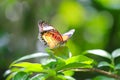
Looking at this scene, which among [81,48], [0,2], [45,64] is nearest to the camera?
[45,64]

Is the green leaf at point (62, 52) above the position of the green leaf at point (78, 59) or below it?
above

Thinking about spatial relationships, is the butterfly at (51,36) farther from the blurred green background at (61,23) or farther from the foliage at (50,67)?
the blurred green background at (61,23)

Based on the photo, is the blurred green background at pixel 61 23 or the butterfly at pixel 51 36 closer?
the butterfly at pixel 51 36

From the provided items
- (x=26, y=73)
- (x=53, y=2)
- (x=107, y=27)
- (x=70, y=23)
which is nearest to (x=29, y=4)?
(x=53, y=2)

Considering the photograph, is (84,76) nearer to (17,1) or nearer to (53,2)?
(53,2)

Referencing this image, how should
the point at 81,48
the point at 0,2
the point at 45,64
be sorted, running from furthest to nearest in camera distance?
the point at 0,2, the point at 81,48, the point at 45,64

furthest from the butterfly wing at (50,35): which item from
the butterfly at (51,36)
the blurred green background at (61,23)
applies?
the blurred green background at (61,23)

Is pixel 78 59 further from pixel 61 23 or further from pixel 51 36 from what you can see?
pixel 61 23
